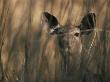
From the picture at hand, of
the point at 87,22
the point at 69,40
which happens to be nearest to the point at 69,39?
the point at 69,40

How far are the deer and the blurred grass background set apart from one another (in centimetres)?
4

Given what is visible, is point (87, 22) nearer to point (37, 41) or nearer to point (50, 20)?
point (50, 20)

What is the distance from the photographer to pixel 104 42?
10.1 ft

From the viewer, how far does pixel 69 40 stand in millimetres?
2908

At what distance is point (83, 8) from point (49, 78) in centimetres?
64

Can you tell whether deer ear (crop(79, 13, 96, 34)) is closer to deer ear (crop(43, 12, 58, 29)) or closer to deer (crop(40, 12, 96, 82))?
deer (crop(40, 12, 96, 82))

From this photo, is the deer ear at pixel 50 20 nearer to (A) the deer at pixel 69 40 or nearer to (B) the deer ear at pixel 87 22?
(A) the deer at pixel 69 40

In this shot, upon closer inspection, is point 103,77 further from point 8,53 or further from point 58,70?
point 8,53

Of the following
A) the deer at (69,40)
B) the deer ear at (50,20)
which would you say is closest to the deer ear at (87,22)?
the deer at (69,40)

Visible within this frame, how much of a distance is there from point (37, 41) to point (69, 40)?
0.26 meters

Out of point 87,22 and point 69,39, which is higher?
point 87,22

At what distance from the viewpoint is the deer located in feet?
9.48

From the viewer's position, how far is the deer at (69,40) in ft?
9.48

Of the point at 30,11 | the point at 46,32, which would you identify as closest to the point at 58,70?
the point at 46,32
